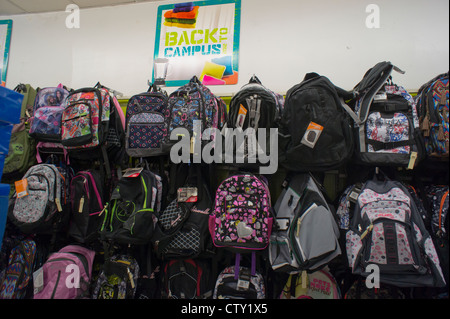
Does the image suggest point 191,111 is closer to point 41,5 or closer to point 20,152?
point 20,152

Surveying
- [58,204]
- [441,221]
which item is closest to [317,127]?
[441,221]

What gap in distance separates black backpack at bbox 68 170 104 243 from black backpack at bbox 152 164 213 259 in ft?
1.51

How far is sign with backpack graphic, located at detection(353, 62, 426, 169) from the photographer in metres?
1.32

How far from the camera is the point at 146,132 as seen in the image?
168 centimetres

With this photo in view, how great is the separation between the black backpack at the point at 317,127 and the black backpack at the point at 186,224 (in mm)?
587

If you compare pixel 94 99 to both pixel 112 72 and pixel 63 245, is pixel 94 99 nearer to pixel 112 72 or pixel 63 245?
pixel 112 72

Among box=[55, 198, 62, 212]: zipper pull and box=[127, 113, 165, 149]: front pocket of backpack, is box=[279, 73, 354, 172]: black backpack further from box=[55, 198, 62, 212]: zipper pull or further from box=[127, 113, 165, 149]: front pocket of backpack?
box=[55, 198, 62, 212]: zipper pull

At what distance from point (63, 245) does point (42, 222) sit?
0.37 m

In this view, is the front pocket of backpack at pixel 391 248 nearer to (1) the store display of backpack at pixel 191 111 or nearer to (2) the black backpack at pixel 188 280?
(2) the black backpack at pixel 188 280

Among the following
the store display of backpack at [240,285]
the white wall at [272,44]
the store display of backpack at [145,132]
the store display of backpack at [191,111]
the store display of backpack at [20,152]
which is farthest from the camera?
the store display of backpack at [20,152]

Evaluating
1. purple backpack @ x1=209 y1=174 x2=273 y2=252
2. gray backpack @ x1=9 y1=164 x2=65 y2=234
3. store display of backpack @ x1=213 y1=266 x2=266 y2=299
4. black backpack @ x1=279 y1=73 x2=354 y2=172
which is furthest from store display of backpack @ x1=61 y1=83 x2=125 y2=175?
black backpack @ x1=279 y1=73 x2=354 y2=172

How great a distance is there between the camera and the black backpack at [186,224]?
150 centimetres

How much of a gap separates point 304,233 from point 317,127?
0.56 m

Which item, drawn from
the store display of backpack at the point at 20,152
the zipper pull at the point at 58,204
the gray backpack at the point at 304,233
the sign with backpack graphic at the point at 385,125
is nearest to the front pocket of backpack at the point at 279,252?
the gray backpack at the point at 304,233
